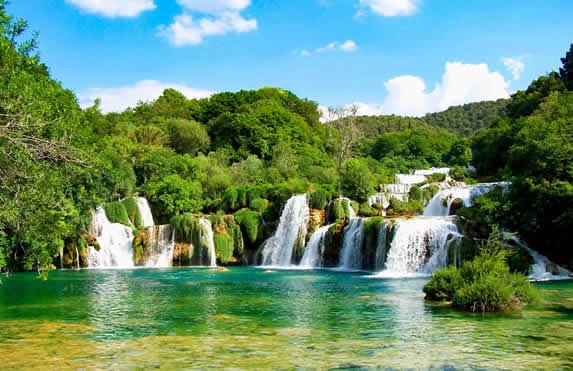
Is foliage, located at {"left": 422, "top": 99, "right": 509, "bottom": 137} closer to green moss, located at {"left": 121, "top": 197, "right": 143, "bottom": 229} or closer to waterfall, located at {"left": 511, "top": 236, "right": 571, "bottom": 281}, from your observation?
green moss, located at {"left": 121, "top": 197, "right": 143, "bottom": 229}

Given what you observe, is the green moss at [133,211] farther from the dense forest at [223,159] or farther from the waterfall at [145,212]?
the dense forest at [223,159]

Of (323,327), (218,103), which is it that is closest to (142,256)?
(323,327)

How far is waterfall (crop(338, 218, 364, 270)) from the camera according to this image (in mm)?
36156

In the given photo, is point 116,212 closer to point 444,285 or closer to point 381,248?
point 381,248

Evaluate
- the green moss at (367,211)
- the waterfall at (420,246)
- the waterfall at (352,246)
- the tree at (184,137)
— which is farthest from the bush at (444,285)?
the tree at (184,137)

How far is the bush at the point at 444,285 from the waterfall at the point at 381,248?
13006mm

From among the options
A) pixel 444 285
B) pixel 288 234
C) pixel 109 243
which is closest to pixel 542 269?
pixel 444 285

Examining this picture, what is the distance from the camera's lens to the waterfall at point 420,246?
31.6m

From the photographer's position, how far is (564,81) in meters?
59.6

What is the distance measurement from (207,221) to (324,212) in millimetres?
8448

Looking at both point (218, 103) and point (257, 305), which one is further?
point (218, 103)

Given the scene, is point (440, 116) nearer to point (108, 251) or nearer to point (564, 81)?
point (564, 81)

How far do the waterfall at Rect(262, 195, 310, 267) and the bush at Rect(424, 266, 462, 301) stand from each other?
2037cm

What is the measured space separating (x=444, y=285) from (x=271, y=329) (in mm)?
7679
